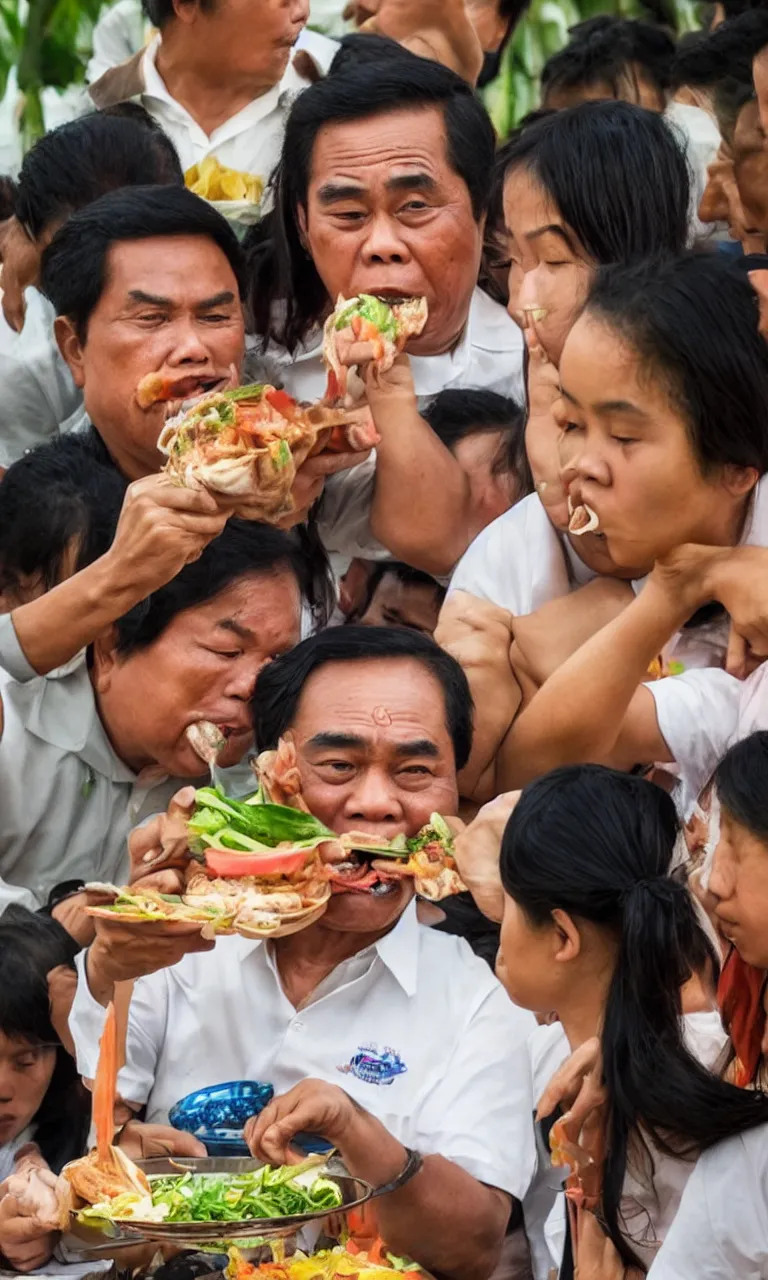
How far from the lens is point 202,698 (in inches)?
201

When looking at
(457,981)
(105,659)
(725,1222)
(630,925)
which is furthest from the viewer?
(105,659)

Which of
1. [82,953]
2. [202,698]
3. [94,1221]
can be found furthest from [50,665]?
[94,1221]

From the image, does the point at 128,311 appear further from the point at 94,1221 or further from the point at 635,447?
the point at 94,1221

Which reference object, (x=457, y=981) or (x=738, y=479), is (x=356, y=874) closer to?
(x=457, y=981)

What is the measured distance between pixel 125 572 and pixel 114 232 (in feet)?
3.48

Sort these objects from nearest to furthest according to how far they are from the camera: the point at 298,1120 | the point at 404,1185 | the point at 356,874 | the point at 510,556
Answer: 1. the point at 298,1120
2. the point at 404,1185
3. the point at 356,874
4. the point at 510,556

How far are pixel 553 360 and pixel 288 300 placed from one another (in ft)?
3.39

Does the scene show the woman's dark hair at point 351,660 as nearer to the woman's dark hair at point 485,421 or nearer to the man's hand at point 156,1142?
the woman's dark hair at point 485,421

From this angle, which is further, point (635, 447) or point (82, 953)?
point (82, 953)

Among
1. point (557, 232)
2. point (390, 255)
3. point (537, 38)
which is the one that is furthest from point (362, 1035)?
point (537, 38)

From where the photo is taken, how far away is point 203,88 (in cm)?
657

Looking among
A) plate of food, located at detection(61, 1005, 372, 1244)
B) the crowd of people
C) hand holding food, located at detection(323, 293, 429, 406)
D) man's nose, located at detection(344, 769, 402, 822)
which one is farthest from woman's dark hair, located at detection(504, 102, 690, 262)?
plate of food, located at detection(61, 1005, 372, 1244)

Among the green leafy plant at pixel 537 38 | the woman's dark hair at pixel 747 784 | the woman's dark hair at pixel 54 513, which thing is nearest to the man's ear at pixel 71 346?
the woman's dark hair at pixel 54 513

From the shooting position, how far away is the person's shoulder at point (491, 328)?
19.5 ft
